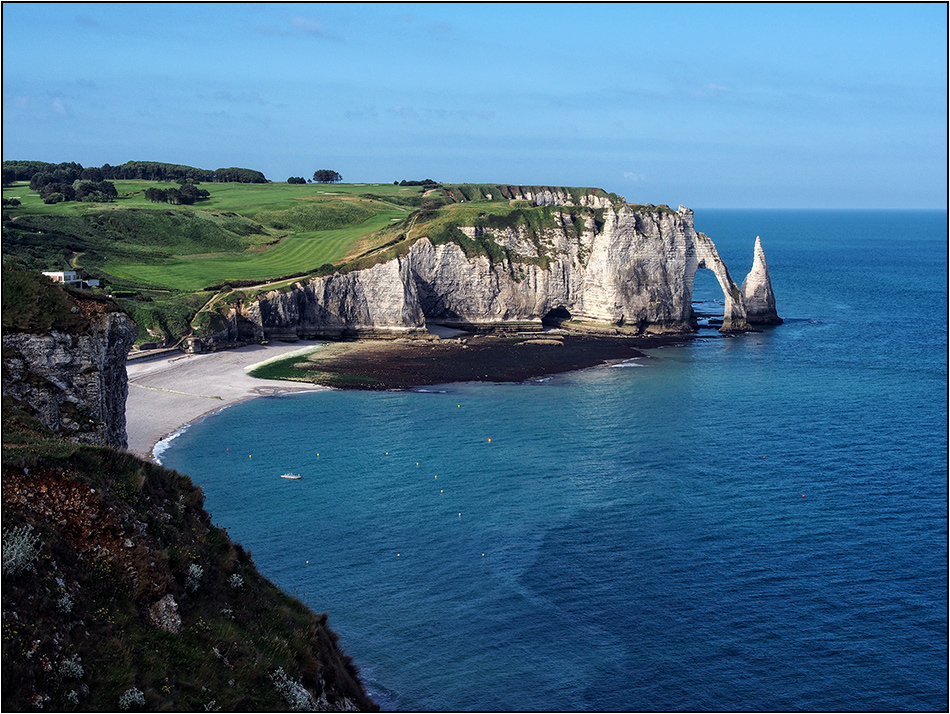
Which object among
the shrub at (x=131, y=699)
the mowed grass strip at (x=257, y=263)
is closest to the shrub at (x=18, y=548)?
the shrub at (x=131, y=699)

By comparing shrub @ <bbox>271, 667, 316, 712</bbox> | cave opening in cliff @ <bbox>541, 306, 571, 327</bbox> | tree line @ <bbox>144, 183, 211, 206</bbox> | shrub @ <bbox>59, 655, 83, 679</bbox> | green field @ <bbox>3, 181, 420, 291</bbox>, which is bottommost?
shrub @ <bbox>271, 667, 316, 712</bbox>

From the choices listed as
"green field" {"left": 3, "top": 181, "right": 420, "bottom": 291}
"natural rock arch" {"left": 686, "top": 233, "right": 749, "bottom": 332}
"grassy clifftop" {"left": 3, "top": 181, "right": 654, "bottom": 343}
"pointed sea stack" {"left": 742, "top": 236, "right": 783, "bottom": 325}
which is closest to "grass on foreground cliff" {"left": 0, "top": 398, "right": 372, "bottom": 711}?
"grassy clifftop" {"left": 3, "top": 181, "right": 654, "bottom": 343}

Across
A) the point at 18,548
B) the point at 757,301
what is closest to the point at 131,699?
the point at 18,548

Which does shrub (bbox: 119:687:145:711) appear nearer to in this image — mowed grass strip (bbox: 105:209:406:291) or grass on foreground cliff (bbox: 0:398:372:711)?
grass on foreground cliff (bbox: 0:398:372:711)

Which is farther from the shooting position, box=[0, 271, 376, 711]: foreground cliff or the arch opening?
the arch opening

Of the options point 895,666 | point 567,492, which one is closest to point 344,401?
point 567,492

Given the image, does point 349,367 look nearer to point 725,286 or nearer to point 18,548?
point 725,286

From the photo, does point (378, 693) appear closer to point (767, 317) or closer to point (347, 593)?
point (347, 593)
